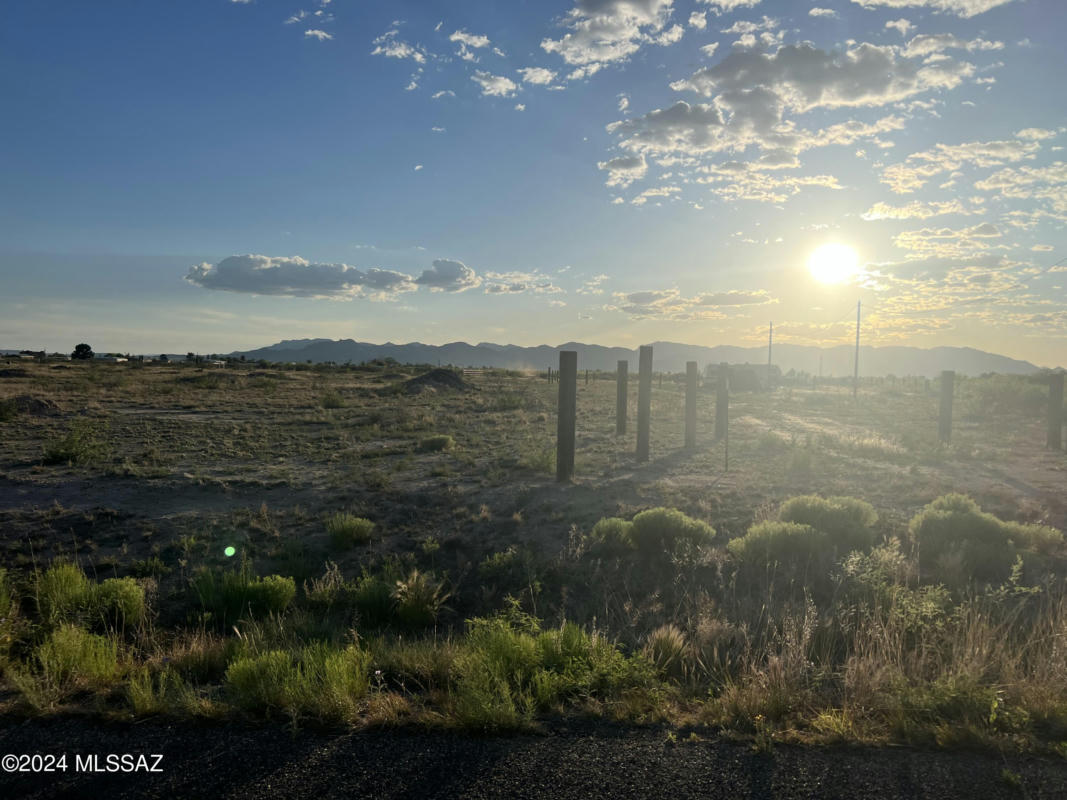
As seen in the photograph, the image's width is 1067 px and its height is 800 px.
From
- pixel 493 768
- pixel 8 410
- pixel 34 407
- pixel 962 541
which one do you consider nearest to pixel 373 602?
pixel 493 768

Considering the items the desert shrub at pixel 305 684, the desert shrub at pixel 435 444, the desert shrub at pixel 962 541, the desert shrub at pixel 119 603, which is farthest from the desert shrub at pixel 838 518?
the desert shrub at pixel 435 444

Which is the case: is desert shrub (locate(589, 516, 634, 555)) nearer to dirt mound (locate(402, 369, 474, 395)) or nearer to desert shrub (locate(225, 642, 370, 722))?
desert shrub (locate(225, 642, 370, 722))

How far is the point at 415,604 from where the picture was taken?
6.94m

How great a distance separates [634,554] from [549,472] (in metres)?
5.57

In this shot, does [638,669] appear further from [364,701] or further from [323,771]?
[323,771]

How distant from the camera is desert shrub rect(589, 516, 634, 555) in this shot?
28.4ft

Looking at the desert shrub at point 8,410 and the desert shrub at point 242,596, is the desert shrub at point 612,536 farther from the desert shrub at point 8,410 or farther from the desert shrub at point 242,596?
the desert shrub at point 8,410

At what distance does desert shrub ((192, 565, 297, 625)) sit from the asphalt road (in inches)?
126

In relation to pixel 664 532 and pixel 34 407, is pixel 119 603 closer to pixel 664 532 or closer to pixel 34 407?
pixel 664 532

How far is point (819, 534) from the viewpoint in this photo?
8.47m

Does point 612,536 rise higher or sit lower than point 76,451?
lower

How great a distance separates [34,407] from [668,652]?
2608cm

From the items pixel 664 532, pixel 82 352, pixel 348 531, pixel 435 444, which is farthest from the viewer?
pixel 82 352

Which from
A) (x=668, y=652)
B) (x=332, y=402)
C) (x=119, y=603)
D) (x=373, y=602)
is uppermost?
(x=332, y=402)
